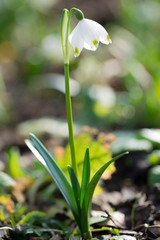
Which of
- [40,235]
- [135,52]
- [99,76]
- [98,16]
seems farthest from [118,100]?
[98,16]

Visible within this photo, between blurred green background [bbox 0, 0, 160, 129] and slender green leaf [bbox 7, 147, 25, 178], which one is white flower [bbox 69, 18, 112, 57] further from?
blurred green background [bbox 0, 0, 160, 129]

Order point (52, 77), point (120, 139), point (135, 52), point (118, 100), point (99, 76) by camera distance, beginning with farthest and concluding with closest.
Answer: point (135, 52) < point (99, 76) < point (52, 77) < point (118, 100) < point (120, 139)

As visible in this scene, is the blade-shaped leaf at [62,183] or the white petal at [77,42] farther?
the blade-shaped leaf at [62,183]

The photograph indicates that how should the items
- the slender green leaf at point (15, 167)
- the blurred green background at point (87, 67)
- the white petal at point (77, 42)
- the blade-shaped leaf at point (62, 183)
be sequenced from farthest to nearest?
the blurred green background at point (87, 67), the slender green leaf at point (15, 167), the blade-shaped leaf at point (62, 183), the white petal at point (77, 42)

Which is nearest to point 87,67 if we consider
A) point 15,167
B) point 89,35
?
point 15,167

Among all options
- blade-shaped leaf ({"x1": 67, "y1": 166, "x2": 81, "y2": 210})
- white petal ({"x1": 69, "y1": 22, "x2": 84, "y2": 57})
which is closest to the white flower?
white petal ({"x1": 69, "y1": 22, "x2": 84, "y2": 57})

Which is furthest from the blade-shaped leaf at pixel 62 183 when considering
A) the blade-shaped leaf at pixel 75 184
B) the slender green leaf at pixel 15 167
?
the slender green leaf at pixel 15 167

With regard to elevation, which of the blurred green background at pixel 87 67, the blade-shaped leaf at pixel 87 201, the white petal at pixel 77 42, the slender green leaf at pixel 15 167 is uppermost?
the blurred green background at pixel 87 67

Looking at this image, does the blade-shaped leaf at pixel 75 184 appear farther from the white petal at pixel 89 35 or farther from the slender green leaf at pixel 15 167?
the slender green leaf at pixel 15 167

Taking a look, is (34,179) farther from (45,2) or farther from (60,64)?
(45,2)
